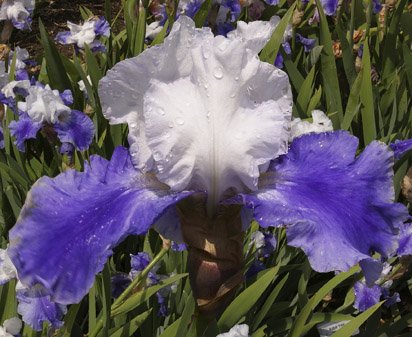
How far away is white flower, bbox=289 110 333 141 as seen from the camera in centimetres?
162

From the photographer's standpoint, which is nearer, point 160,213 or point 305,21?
point 160,213

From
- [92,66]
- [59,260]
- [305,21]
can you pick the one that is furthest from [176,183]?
[305,21]

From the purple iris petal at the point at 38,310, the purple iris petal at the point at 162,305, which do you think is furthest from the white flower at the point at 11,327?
the purple iris petal at the point at 162,305

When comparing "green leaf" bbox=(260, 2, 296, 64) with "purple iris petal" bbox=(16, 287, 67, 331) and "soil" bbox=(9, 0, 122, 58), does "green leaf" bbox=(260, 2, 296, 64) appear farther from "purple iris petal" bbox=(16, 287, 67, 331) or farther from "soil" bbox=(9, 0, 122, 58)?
"soil" bbox=(9, 0, 122, 58)

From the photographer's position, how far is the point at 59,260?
2.62 ft

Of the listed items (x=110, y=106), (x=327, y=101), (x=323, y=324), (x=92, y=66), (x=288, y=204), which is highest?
(x=110, y=106)

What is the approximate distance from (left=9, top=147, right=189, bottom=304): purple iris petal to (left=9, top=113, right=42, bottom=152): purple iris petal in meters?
0.78

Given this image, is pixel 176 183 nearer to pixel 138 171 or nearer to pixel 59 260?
pixel 138 171

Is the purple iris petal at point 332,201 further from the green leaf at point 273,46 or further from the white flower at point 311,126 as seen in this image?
the green leaf at point 273,46

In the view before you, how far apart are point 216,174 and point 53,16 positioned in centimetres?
361

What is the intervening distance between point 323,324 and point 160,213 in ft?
2.63

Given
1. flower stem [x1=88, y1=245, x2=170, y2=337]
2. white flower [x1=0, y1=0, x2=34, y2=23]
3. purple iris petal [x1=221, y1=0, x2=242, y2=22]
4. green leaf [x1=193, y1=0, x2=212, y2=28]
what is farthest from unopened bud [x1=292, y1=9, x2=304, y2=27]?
flower stem [x1=88, y1=245, x2=170, y2=337]

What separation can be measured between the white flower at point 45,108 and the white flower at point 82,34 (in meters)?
0.53

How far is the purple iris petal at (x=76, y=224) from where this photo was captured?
79 centimetres
